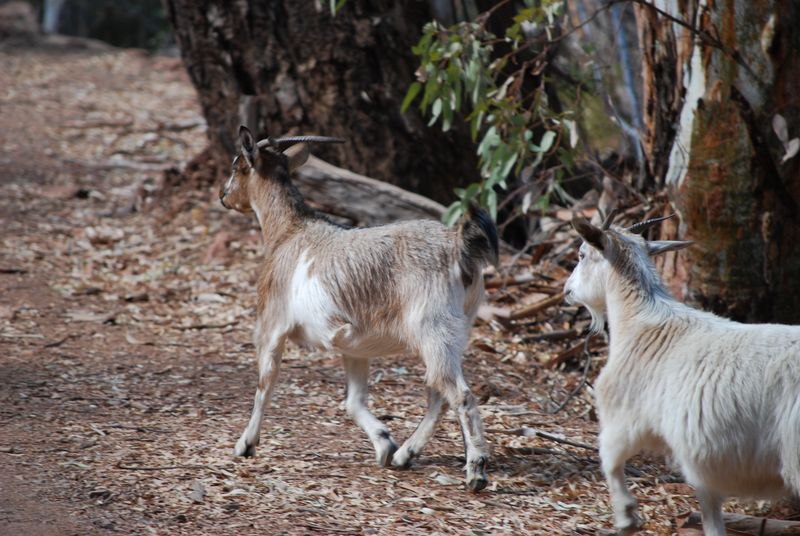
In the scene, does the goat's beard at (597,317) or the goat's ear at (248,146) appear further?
the goat's ear at (248,146)

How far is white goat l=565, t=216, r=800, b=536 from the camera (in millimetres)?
4008

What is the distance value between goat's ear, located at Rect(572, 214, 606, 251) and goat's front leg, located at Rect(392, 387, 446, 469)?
4.41 feet

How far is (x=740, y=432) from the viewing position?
404cm

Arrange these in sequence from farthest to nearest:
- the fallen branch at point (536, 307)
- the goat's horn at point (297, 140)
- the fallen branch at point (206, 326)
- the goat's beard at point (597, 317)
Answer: the fallen branch at point (206, 326) → the fallen branch at point (536, 307) → the goat's horn at point (297, 140) → the goat's beard at point (597, 317)

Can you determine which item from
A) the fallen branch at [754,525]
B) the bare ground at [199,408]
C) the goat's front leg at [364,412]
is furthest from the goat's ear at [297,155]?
the fallen branch at [754,525]

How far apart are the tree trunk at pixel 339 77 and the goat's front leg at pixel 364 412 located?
13.3ft

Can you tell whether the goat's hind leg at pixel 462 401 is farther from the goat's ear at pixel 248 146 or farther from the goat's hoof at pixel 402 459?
the goat's ear at pixel 248 146

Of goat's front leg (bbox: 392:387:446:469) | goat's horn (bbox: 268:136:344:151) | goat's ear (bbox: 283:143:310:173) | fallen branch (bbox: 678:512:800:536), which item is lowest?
fallen branch (bbox: 678:512:800:536)

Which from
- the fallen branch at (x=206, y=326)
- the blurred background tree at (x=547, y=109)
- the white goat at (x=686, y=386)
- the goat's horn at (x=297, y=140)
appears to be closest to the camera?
the white goat at (x=686, y=386)

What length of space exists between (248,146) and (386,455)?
2153mm

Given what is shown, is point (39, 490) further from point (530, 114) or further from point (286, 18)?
point (286, 18)

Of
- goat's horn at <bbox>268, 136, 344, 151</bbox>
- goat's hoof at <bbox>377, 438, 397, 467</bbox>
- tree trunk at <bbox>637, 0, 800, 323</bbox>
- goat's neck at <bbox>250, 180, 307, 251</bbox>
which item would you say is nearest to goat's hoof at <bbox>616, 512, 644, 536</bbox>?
goat's hoof at <bbox>377, 438, 397, 467</bbox>

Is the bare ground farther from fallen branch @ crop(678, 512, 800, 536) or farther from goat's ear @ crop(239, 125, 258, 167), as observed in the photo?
goat's ear @ crop(239, 125, 258, 167)

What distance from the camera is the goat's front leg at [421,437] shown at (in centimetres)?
553
